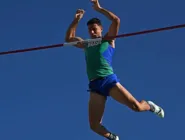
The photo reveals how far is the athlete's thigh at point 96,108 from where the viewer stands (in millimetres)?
14016

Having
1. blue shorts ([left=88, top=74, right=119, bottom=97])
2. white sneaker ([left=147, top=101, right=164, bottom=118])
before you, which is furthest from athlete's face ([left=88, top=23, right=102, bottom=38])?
white sneaker ([left=147, top=101, right=164, bottom=118])

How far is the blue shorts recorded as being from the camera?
14.0 m

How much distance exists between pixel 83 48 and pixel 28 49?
3.80ft

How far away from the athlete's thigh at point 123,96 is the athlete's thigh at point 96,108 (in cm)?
33

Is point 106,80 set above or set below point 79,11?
below

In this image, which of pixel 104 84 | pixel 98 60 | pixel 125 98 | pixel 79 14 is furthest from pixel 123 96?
pixel 79 14

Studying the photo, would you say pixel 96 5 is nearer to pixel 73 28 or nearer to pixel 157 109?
pixel 73 28

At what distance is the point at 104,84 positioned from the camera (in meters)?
14.0

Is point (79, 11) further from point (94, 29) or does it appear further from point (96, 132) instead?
point (96, 132)

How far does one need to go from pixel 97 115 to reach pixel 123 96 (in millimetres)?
688

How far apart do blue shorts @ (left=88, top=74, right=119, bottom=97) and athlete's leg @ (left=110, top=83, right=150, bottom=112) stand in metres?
0.11

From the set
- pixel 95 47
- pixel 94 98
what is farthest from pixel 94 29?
pixel 94 98

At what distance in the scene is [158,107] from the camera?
14406 millimetres

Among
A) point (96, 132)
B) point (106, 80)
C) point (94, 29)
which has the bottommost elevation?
point (96, 132)
